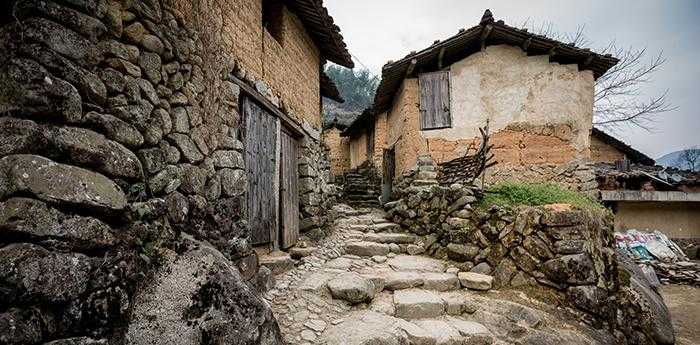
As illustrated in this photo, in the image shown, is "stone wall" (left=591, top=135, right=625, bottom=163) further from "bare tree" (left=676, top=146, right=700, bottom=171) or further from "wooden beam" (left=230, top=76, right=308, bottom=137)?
"wooden beam" (left=230, top=76, right=308, bottom=137)

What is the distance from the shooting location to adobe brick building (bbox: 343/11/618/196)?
26.8ft

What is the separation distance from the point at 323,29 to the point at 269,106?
8.57ft

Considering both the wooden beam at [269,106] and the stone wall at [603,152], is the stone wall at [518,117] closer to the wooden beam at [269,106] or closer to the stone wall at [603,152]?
the wooden beam at [269,106]

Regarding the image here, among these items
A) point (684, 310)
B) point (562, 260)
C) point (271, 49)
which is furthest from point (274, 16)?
point (684, 310)

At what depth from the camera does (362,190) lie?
1138cm

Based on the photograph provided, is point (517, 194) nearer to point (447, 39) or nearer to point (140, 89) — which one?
point (447, 39)

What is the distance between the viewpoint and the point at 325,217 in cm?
679

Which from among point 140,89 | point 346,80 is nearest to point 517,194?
point 140,89

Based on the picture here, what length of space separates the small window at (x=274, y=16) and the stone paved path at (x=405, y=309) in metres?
4.10

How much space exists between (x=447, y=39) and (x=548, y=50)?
2861 mm

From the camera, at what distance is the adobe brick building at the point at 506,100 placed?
26.8 feet

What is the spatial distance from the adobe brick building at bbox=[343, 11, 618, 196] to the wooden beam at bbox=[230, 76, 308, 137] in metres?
4.20

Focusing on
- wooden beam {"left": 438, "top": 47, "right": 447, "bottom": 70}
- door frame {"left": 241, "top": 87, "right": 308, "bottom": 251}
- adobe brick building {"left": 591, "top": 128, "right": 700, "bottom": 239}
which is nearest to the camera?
door frame {"left": 241, "top": 87, "right": 308, "bottom": 251}

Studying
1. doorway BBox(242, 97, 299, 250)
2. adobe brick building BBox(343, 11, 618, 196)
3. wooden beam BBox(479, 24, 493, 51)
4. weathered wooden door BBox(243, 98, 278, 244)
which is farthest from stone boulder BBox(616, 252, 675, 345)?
wooden beam BBox(479, 24, 493, 51)
